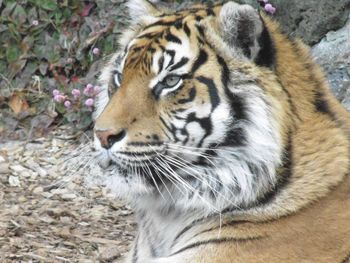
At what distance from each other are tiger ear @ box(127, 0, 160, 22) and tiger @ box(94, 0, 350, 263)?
1.00 ft

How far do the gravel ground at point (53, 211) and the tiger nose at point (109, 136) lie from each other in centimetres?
157

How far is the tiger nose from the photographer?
3525 mm

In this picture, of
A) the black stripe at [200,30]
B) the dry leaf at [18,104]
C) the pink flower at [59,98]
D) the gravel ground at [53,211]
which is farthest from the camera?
the dry leaf at [18,104]

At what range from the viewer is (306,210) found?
3717 millimetres

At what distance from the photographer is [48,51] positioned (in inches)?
271

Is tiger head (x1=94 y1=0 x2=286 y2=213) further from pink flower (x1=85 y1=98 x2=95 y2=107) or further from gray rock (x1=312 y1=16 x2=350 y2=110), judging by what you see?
pink flower (x1=85 y1=98 x2=95 y2=107)

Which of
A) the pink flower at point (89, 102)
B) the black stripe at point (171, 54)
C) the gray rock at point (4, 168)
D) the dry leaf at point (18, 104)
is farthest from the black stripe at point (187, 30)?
the dry leaf at point (18, 104)

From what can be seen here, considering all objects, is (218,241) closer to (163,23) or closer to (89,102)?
(163,23)

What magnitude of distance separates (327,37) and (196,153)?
2.66 metres

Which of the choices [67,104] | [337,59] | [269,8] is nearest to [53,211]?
[67,104]

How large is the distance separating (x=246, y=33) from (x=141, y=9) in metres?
0.72

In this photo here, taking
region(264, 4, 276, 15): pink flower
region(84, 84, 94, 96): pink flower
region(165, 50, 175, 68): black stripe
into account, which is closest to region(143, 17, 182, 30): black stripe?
region(165, 50, 175, 68): black stripe

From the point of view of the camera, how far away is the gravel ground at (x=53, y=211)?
201 inches

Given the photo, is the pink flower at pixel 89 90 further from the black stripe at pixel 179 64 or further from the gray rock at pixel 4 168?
the black stripe at pixel 179 64
